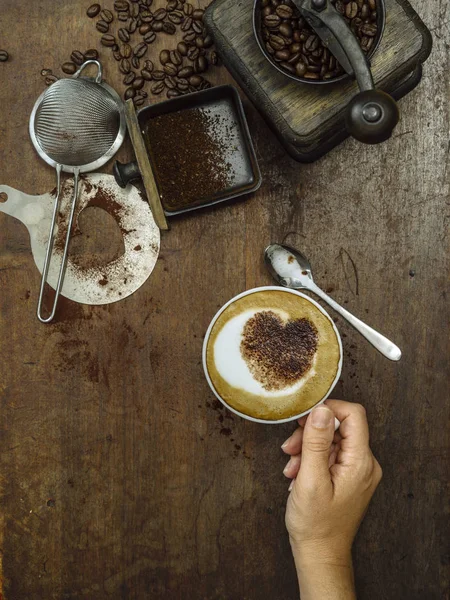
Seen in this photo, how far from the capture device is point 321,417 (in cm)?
108

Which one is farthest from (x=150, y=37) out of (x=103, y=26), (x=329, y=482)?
(x=329, y=482)

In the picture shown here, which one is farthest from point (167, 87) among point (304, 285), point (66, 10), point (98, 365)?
point (98, 365)

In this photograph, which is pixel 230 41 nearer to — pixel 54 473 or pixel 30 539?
pixel 54 473

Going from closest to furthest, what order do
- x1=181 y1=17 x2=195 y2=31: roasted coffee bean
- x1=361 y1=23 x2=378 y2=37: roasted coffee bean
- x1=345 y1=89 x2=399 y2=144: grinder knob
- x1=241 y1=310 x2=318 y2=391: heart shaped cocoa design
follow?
x1=345 y1=89 x2=399 y2=144: grinder knob
x1=361 y1=23 x2=378 y2=37: roasted coffee bean
x1=241 y1=310 x2=318 y2=391: heart shaped cocoa design
x1=181 y1=17 x2=195 y2=31: roasted coffee bean

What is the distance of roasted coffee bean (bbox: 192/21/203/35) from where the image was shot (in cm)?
123

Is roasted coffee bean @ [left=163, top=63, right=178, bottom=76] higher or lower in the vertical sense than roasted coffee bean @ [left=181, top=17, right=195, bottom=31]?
lower

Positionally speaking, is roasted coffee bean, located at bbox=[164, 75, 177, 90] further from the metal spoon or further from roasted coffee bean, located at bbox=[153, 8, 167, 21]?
the metal spoon

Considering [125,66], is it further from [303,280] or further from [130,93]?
[303,280]

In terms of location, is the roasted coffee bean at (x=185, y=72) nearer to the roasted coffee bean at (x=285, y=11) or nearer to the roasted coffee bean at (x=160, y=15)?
the roasted coffee bean at (x=160, y=15)

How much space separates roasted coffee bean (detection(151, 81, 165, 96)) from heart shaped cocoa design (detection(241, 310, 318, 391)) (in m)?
0.57

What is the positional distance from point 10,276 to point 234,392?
A: 23.6 inches

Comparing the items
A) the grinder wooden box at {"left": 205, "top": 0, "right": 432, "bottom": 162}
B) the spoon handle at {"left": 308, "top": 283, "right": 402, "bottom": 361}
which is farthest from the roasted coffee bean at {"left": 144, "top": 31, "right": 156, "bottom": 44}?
the spoon handle at {"left": 308, "top": 283, "right": 402, "bottom": 361}

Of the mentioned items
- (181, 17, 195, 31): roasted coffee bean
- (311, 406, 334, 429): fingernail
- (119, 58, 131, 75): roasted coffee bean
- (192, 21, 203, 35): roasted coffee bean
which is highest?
(181, 17, 195, 31): roasted coffee bean

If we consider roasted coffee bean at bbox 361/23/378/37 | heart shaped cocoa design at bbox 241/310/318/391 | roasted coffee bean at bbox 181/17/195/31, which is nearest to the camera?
roasted coffee bean at bbox 361/23/378/37
